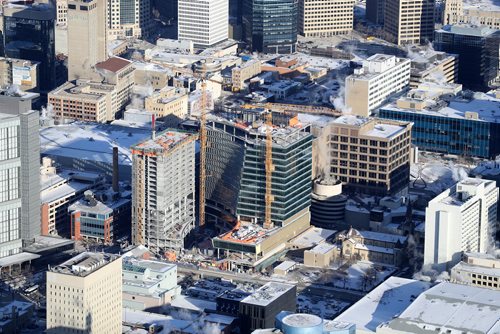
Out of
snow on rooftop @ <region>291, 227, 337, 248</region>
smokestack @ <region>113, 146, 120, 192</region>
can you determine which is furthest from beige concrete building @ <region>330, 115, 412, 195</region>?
smokestack @ <region>113, 146, 120, 192</region>

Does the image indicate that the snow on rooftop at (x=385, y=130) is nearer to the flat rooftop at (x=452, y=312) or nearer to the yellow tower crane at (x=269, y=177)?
the yellow tower crane at (x=269, y=177)

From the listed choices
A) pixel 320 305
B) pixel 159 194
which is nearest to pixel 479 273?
pixel 320 305

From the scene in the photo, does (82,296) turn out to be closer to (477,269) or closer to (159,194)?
(159,194)

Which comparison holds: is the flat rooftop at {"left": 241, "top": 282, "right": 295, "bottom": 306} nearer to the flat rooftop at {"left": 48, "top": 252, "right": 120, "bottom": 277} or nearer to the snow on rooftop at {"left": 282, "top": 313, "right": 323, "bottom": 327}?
the snow on rooftop at {"left": 282, "top": 313, "right": 323, "bottom": 327}

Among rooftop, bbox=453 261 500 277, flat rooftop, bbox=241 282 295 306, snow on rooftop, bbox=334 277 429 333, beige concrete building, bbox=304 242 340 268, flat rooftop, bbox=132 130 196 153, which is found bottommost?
beige concrete building, bbox=304 242 340 268

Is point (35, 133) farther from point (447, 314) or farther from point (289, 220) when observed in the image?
point (447, 314)
